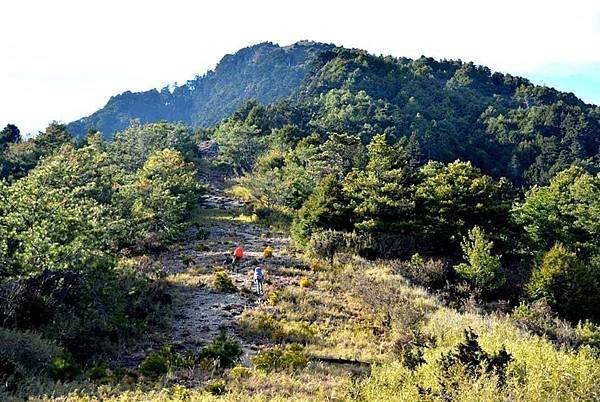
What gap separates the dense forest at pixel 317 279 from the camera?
9891 mm

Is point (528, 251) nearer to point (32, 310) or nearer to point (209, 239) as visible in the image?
point (209, 239)

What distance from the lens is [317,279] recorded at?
2164 centimetres

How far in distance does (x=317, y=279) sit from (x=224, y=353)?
30.6 ft

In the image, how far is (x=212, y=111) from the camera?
18725cm

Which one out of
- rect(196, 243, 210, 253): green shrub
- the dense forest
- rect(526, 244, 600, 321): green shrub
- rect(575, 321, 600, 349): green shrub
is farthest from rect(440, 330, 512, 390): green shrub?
rect(196, 243, 210, 253): green shrub

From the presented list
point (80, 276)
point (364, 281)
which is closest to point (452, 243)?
point (364, 281)

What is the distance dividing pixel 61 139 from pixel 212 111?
142 m

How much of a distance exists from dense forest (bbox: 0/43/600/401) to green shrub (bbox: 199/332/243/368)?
5cm

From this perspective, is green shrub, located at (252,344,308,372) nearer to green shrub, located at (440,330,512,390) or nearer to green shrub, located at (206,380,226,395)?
green shrub, located at (206,380,226,395)

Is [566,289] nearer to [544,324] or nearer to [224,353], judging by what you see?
[544,324]

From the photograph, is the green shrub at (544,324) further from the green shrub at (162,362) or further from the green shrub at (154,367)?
the green shrub at (154,367)

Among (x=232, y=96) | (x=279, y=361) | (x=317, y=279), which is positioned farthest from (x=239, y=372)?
(x=232, y=96)

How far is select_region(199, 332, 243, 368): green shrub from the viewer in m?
12.5

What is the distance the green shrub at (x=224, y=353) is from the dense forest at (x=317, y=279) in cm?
5
